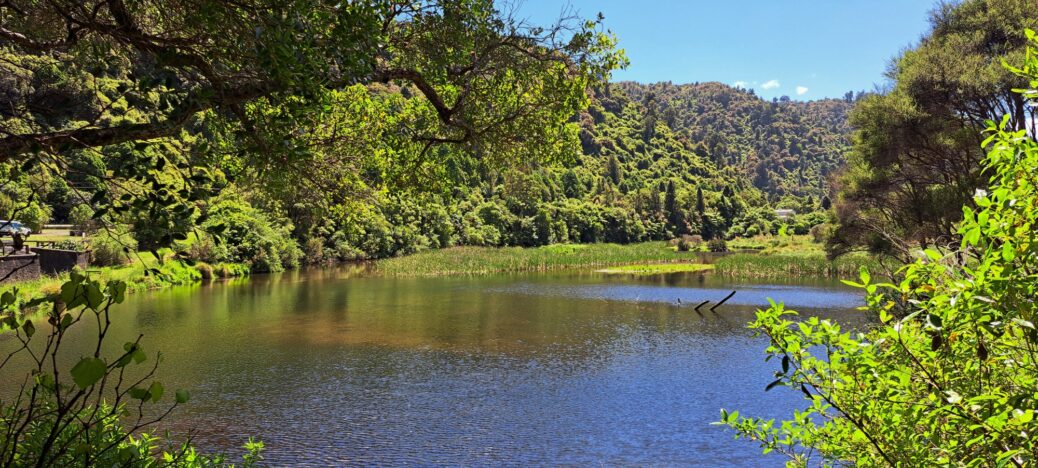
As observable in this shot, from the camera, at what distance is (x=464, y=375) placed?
17.5 m

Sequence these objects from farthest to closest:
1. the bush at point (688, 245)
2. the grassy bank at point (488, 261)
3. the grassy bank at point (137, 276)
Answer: the bush at point (688, 245)
the grassy bank at point (488, 261)
the grassy bank at point (137, 276)

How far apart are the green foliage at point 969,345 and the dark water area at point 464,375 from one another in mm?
8481

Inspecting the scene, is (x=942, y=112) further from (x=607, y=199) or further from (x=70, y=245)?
(x=607, y=199)

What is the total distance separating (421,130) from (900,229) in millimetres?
22121

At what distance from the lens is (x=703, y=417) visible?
13.9m

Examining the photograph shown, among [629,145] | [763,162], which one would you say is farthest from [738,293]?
[763,162]

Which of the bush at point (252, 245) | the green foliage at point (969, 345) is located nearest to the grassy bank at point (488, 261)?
the bush at point (252, 245)

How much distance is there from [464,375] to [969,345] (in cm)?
1541

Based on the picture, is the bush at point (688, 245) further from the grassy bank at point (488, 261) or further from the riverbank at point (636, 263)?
the grassy bank at point (488, 261)

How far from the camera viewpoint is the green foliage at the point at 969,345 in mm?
2340

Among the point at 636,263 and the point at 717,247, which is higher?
the point at 717,247

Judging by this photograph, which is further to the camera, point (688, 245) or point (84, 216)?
point (688, 245)

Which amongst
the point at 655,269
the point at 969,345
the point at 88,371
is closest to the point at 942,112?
the point at 969,345

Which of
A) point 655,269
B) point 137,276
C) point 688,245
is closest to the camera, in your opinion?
point 137,276
